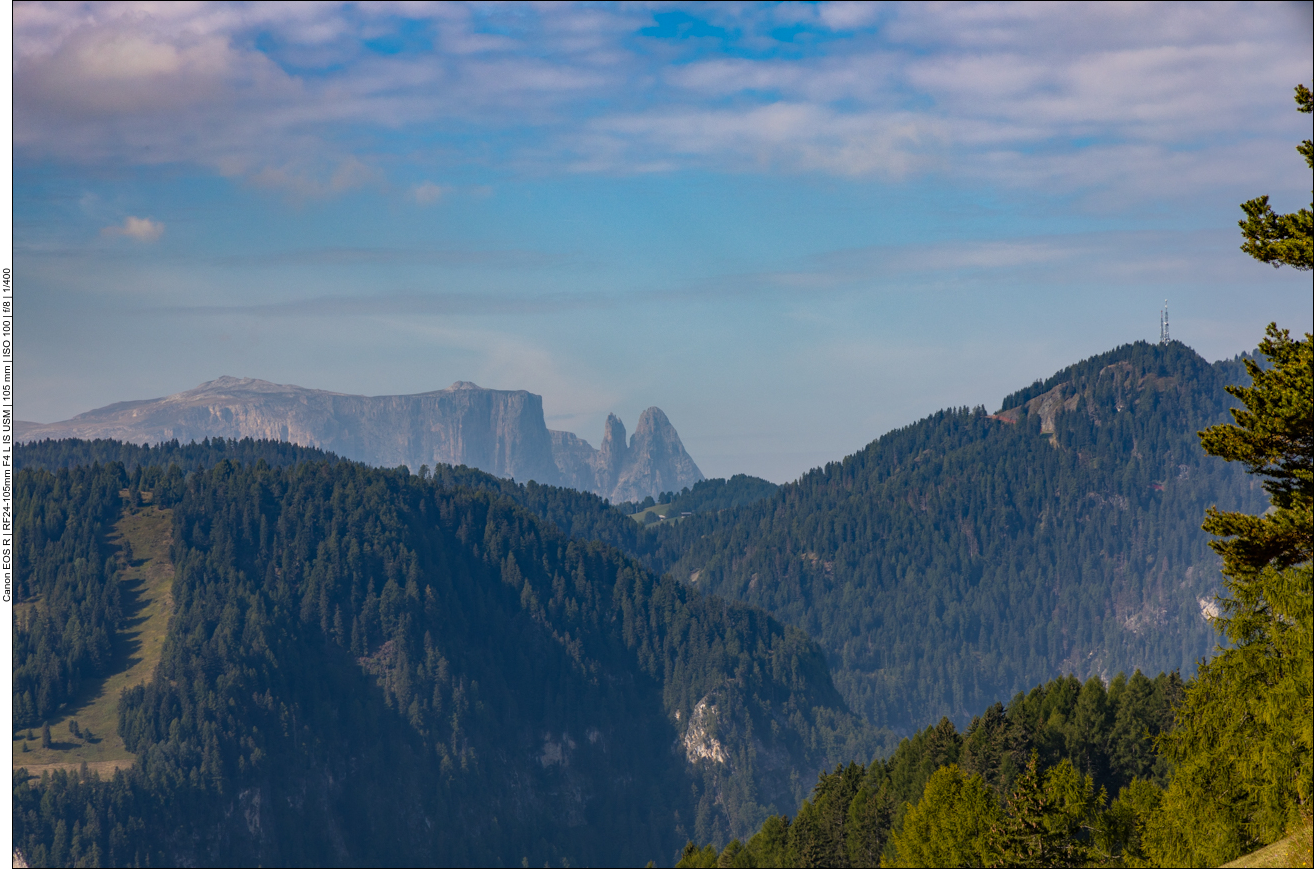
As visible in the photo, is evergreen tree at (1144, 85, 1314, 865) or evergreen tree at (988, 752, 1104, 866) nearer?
evergreen tree at (1144, 85, 1314, 865)

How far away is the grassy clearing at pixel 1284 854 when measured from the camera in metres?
47.2

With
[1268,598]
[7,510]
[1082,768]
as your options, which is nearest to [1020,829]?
[1268,598]

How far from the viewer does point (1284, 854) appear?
1973 inches

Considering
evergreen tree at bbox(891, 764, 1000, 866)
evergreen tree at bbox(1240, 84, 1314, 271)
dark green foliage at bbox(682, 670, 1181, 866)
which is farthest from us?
dark green foliage at bbox(682, 670, 1181, 866)

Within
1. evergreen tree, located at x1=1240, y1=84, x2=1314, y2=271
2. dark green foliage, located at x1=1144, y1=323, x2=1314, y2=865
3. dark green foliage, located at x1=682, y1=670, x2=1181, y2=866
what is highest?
evergreen tree, located at x1=1240, y1=84, x2=1314, y2=271

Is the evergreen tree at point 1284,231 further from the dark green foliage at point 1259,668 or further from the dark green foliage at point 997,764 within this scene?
the dark green foliage at point 997,764

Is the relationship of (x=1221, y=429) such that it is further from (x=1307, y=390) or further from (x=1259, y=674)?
(x=1259, y=674)

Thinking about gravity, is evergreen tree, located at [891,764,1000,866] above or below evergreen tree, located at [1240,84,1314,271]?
below

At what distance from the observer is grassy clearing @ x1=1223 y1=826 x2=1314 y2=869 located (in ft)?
155

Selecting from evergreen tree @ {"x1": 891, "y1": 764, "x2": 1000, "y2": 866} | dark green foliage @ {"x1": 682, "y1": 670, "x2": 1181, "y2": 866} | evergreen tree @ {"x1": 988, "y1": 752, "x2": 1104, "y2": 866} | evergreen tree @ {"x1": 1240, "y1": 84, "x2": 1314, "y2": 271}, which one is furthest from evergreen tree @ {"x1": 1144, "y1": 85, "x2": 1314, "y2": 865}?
dark green foliage @ {"x1": 682, "y1": 670, "x2": 1181, "y2": 866}

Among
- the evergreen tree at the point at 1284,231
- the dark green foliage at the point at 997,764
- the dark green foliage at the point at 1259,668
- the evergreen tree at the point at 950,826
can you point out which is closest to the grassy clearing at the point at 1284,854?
the dark green foliage at the point at 1259,668

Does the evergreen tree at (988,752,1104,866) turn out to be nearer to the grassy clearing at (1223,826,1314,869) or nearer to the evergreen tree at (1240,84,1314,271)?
the grassy clearing at (1223,826,1314,869)

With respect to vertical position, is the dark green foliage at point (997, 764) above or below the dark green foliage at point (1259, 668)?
below

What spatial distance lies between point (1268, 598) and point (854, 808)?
116 metres
